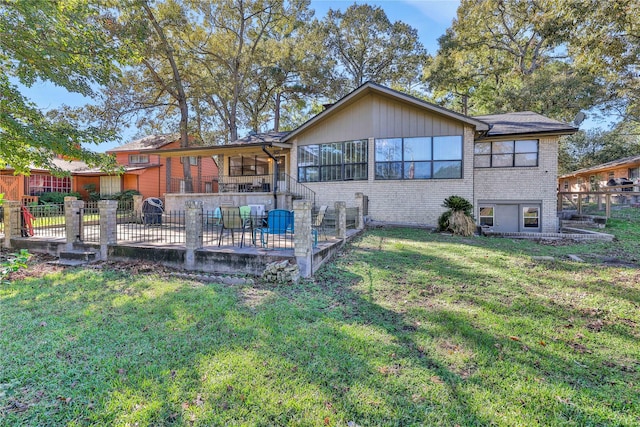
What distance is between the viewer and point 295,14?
22.0m

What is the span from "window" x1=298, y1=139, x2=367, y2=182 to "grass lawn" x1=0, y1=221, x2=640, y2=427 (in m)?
9.02

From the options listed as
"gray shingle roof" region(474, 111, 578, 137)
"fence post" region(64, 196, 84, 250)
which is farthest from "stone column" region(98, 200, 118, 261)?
"gray shingle roof" region(474, 111, 578, 137)

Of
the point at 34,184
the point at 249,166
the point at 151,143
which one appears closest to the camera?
the point at 249,166

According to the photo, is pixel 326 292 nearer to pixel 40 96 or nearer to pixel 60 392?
pixel 60 392

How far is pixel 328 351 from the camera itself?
10.9 ft

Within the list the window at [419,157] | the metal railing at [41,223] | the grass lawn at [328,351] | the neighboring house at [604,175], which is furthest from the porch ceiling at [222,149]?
the neighboring house at [604,175]

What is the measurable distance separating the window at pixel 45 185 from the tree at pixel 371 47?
2303 centimetres

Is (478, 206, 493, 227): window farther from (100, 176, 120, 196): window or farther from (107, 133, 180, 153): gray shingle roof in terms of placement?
(100, 176, 120, 196): window

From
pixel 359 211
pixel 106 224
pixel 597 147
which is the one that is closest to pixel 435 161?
pixel 359 211

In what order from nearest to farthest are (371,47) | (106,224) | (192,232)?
(192,232) < (106,224) < (371,47)

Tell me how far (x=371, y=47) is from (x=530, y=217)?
1948 centimetres

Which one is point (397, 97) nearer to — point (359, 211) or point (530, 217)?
point (359, 211)

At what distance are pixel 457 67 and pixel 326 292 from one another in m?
23.5

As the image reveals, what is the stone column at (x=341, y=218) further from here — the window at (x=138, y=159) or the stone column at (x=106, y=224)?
the window at (x=138, y=159)
